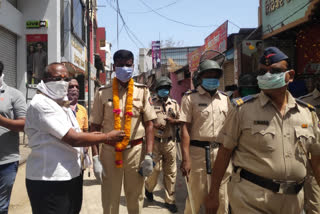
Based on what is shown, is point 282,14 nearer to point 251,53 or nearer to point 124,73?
point 251,53

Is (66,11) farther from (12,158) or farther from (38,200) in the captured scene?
(38,200)

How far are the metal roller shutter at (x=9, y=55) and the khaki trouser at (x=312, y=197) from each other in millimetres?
9332

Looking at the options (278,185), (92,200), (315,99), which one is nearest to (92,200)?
(92,200)

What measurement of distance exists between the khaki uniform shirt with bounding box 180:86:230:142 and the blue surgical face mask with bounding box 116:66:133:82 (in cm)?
84

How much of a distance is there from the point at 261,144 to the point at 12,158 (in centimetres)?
240

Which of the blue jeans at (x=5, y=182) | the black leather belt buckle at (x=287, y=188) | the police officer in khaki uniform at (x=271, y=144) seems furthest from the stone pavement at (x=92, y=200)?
the black leather belt buckle at (x=287, y=188)

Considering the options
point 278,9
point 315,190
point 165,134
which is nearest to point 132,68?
point 165,134

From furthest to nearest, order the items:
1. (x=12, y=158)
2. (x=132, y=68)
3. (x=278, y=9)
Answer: (x=278, y=9) < (x=132, y=68) < (x=12, y=158)

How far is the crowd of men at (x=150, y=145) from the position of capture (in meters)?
2.04

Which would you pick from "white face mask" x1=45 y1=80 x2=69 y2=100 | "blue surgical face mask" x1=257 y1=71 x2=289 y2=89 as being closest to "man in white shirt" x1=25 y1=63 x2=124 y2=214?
"white face mask" x1=45 y1=80 x2=69 y2=100

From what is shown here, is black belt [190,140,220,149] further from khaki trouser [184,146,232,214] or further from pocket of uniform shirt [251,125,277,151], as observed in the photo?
pocket of uniform shirt [251,125,277,151]

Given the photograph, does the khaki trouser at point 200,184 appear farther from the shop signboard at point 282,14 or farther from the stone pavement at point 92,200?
the shop signboard at point 282,14

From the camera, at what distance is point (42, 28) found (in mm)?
10836

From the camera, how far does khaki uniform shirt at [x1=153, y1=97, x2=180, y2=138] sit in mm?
5234
